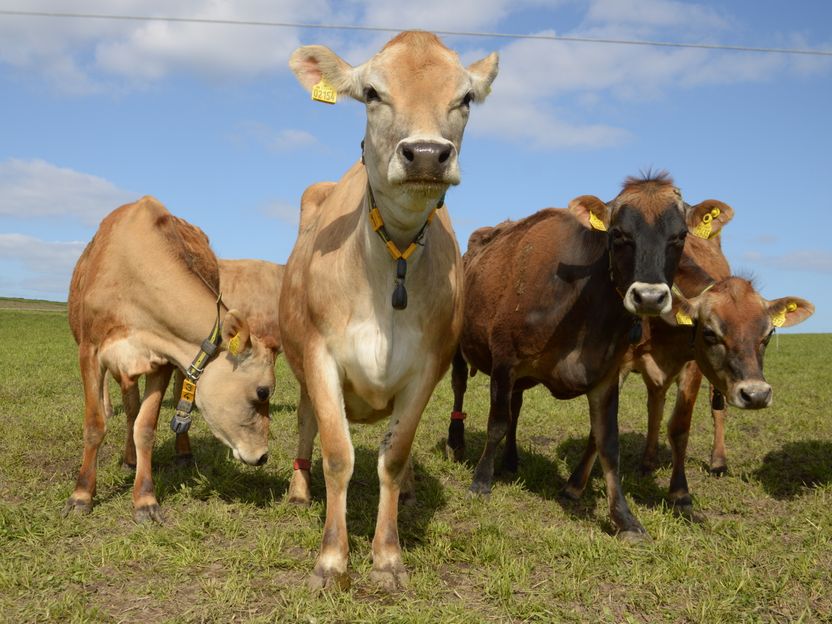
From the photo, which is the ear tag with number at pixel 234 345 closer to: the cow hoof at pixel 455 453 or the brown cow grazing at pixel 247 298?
the brown cow grazing at pixel 247 298

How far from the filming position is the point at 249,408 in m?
5.78

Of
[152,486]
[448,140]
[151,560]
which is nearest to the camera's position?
[448,140]

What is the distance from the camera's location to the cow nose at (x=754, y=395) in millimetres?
5332

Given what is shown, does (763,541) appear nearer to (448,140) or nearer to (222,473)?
(448,140)

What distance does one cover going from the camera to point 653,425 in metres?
7.16

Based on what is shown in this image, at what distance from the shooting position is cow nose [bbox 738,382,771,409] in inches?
210

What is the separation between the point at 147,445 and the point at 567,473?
3.79 meters

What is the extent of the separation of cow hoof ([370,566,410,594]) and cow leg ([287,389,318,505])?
1620mm

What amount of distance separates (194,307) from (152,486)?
133 centimetres

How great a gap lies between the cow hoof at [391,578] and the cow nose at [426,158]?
2.14 meters

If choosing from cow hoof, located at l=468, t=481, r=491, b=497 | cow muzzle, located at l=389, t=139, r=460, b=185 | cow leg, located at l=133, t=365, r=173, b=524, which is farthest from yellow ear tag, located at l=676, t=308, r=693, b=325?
cow leg, located at l=133, t=365, r=173, b=524

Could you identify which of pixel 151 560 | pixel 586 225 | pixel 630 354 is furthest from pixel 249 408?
pixel 630 354

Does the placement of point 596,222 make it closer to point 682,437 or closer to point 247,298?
point 682,437

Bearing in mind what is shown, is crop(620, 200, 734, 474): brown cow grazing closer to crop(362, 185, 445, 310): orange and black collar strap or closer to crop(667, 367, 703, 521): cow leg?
crop(667, 367, 703, 521): cow leg
